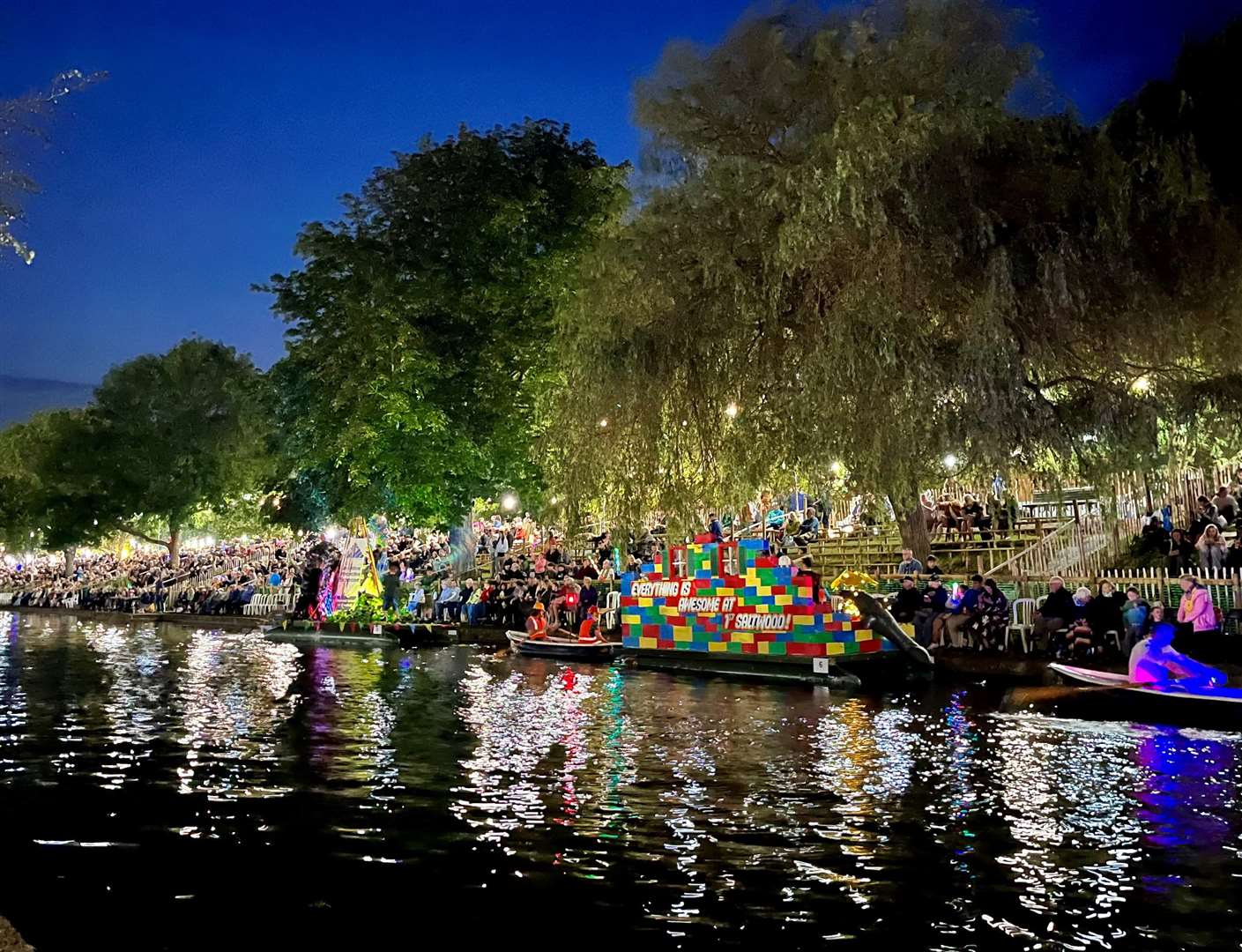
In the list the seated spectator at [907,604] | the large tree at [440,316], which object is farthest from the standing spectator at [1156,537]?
the large tree at [440,316]

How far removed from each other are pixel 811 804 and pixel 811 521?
87.0ft

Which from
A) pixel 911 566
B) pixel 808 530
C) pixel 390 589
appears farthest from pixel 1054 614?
pixel 390 589

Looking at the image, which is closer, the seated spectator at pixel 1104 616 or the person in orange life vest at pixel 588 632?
the seated spectator at pixel 1104 616

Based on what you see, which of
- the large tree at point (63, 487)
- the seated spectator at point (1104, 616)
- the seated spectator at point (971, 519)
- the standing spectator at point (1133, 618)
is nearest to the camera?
the standing spectator at point (1133, 618)

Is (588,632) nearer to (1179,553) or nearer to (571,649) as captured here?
(571,649)

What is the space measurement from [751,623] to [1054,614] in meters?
5.63

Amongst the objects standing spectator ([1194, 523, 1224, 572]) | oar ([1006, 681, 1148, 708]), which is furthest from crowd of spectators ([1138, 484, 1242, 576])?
oar ([1006, 681, 1148, 708])

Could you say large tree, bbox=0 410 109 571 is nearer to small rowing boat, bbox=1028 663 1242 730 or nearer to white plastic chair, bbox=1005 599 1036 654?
white plastic chair, bbox=1005 599 1036 654

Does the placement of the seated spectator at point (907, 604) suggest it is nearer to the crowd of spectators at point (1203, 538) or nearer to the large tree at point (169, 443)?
the crowd of spectators at point (1203, 538)

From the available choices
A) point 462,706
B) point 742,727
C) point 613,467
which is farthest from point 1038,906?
point 613,467

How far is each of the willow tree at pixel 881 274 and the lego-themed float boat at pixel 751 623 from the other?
78.1 inches

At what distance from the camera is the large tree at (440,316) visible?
33.3m

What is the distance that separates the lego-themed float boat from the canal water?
3821mm

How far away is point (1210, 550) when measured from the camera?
19.7 metres
